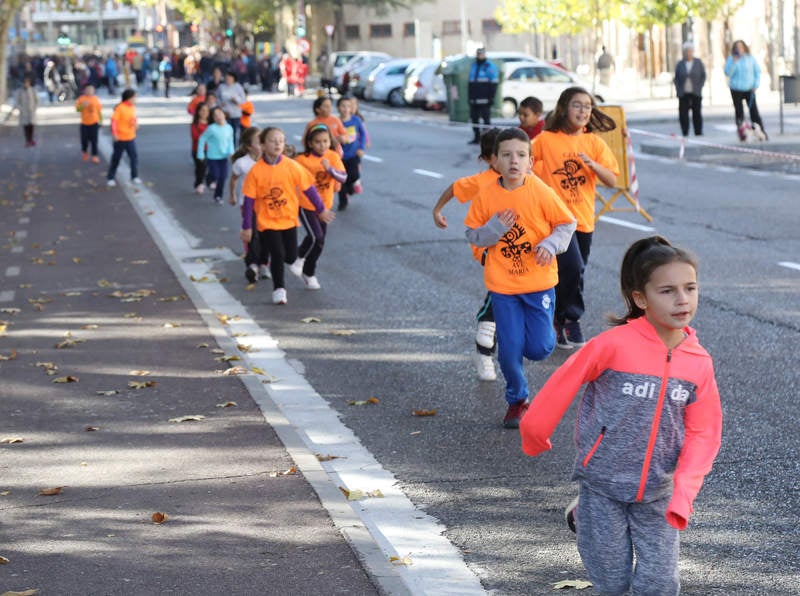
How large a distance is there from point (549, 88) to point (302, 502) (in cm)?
3462

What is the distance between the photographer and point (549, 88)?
132 feet

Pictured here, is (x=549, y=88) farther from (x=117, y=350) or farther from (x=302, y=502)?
(x=302, y=502)

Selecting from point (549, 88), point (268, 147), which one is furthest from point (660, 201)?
point (549, 88)

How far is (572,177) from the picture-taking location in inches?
382

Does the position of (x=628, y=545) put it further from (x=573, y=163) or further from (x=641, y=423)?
(x=573, y=163)

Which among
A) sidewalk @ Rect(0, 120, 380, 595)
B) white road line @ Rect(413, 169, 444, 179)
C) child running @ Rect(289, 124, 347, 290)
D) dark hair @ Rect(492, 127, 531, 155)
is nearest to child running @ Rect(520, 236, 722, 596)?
sidewalk @ Rect(0, 120, 380, 595)

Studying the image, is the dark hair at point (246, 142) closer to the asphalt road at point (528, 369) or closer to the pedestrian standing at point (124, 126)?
the asphalt road at point (528, 369)

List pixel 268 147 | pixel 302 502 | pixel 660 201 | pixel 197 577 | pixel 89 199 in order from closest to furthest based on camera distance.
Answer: pixel 197 577 → pixel 302 502 → pixel 268 147 → pixel 660 201 → pixel 89 199

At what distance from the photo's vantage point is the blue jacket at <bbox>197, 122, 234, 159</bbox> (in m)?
22.0

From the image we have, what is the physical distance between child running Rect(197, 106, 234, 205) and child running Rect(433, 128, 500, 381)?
43.4 ft

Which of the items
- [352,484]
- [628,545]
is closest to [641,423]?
[628,545]

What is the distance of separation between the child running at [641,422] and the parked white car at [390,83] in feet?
155

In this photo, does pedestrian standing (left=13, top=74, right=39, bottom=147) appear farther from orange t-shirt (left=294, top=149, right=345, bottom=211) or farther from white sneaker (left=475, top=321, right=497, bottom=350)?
white sneaker (left=475, top=321, right=497, bottom=350)

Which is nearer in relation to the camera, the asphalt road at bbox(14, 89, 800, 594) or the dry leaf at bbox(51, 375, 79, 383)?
the asphalt road at bbox(14, 89, 800, 594)
